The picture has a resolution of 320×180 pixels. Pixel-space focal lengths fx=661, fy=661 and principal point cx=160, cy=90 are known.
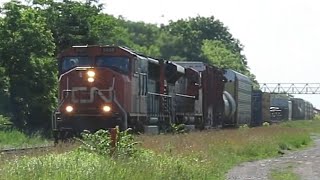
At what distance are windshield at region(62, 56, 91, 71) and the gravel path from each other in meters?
6.56

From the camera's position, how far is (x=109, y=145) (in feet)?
46.0

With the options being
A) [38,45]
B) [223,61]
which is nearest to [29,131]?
[38,45]

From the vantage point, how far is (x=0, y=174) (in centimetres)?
998

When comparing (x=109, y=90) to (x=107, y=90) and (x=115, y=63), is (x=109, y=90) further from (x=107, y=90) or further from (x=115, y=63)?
(x=115, y=63)

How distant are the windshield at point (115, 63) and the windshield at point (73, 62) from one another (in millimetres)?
446

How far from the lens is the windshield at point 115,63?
2236 centimetres

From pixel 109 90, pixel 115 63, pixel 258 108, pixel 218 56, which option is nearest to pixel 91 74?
pixel 109 90

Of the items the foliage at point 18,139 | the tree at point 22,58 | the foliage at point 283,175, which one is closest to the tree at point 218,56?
the tree at point 22,58

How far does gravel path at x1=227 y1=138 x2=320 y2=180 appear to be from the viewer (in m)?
16.4

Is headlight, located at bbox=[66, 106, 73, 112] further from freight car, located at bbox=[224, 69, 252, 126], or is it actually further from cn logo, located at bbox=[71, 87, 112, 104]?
freight car, located at bbox=[224, 69, 252, 126]

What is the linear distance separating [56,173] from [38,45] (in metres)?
21.4

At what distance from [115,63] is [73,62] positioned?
158cm

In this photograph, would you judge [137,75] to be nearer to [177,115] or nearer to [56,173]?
[177,115]

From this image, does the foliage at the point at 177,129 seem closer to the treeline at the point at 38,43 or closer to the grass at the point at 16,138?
the grass at the point at 16,138
